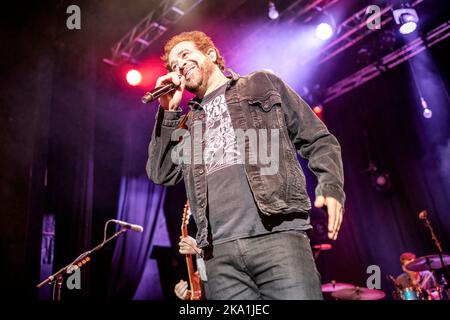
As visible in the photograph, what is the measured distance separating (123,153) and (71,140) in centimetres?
124

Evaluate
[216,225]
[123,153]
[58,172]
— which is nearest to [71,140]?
[58,172]

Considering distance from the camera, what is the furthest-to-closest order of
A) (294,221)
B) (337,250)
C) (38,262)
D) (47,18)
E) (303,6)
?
(337,250) < (303,6) < (47,18) < (38,262) < (294,221)

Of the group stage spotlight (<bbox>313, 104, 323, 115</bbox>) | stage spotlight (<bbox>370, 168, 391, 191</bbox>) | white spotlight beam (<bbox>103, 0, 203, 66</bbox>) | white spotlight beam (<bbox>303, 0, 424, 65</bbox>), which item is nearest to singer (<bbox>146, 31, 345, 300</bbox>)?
white spotlight beam (<bbox>103, 0, 203, 66</bbox>)

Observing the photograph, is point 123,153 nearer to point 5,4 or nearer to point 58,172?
point 58,172

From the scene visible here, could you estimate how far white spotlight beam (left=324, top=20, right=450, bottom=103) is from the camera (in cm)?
656

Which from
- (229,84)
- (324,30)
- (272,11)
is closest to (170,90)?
(229,84)

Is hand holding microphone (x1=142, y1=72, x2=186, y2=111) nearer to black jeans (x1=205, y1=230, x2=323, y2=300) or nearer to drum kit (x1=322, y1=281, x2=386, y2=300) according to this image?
black jeans (x1=205, y1=230, x2=323, y2=300)

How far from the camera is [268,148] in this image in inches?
67.0

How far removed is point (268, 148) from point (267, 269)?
511mm

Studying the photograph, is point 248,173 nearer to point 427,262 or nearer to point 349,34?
point 427,262

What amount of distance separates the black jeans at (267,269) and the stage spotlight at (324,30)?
534cm

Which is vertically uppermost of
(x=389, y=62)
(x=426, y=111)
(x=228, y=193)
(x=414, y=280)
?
(x=389, y=62)

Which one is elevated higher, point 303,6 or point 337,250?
point 303,6

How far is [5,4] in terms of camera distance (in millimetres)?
5148
